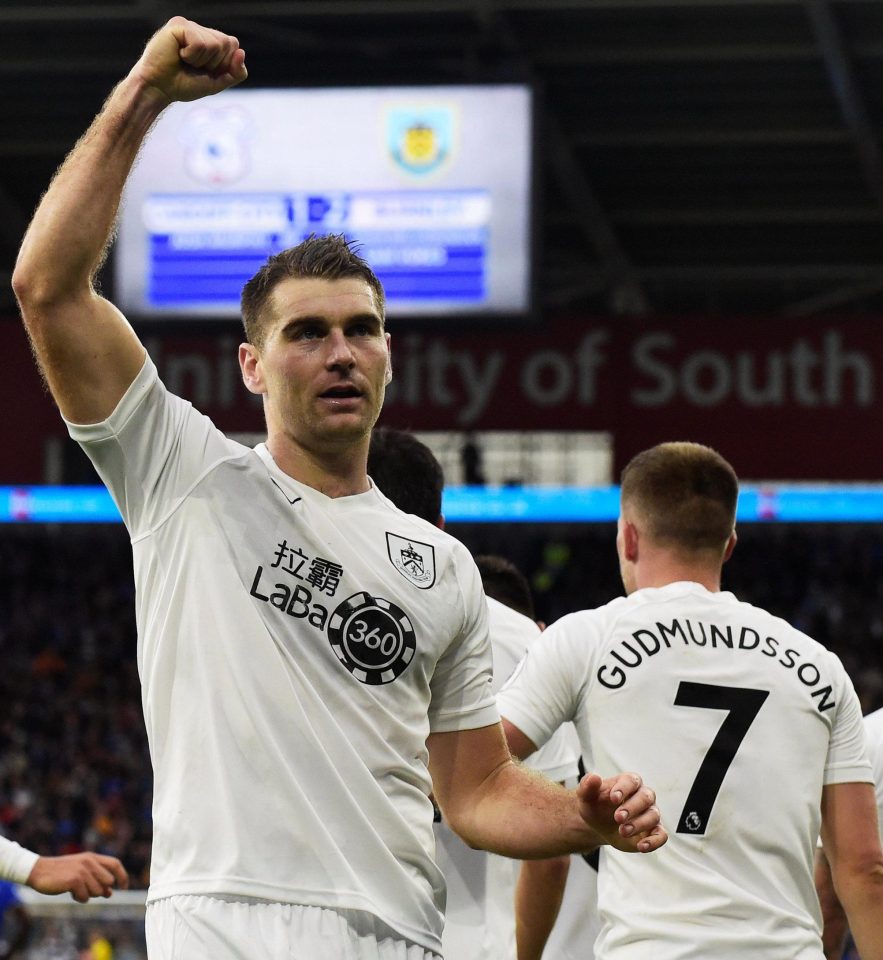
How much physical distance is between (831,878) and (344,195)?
22.8 feet

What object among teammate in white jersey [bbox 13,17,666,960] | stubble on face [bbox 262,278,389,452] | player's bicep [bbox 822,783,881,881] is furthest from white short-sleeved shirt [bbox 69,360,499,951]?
player's bicep [bbox 822,783,881,881]

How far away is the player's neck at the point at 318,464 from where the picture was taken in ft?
9.95

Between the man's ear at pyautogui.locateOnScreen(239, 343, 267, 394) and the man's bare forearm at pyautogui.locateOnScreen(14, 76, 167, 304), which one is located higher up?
the man's bare forearm at pyautogui.locateOnScreen(14, 76, 167, 304)

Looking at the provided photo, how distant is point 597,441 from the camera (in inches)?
513

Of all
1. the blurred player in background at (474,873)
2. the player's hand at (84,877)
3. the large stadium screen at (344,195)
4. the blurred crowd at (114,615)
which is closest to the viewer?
the blurred player in background at (474,873)

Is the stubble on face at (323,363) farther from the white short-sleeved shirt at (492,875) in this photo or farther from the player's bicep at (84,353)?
the white short-sleeved shirt at (492,875)

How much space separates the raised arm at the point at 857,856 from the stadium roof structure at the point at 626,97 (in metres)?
6.78

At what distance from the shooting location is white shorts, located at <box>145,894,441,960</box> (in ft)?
8.71

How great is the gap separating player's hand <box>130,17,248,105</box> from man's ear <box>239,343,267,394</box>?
534 millimetres

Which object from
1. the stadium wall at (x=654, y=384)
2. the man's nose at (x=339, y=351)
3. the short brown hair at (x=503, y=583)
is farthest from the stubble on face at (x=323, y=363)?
the stadium wall at (x=654, y=384)

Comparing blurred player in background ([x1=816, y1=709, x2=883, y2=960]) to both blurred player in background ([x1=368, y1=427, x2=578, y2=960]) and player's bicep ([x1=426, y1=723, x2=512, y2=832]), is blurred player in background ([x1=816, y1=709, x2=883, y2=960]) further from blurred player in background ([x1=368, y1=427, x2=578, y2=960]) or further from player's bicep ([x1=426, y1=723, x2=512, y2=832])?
player's bicep ([x1=426, y1=723, x2=512, y2=832])

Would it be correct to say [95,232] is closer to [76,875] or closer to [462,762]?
[462,762]

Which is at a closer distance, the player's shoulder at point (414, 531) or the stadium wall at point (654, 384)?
the player's shoulder at point (414, 531)

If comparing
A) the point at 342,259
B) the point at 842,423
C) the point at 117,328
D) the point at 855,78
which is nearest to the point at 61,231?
the point at 117,328
